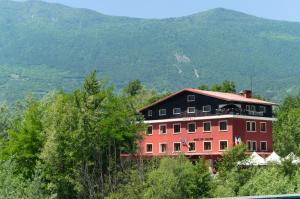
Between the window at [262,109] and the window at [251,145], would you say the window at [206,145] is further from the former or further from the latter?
the window at [262,109]

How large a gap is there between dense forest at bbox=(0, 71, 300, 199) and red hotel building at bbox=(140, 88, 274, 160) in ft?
72.9

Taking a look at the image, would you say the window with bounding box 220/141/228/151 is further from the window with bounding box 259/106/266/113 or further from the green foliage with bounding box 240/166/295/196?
the green foliage with bounding box 240/166/295/196

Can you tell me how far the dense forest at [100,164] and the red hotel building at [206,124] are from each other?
2222 centimetres

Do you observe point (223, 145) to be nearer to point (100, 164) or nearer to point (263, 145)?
point (263, 145)

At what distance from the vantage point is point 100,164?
61.5 m

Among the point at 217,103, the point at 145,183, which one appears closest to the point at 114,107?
the point at 145,183

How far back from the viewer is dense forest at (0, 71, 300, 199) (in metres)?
51.4

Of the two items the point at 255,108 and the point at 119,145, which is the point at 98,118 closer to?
the point at 119,145

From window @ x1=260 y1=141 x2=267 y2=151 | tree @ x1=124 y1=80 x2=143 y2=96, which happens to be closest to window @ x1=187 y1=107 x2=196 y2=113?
window @ x1=260 y1=141 x2=267 y2=151

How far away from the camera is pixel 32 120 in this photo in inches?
2776

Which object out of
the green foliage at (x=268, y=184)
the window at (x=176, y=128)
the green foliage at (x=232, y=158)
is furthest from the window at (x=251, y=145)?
the green foliage at (x=268, y=184)

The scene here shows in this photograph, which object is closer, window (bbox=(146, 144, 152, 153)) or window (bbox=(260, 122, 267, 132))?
window (bbox=(260, 122, 267, 132))

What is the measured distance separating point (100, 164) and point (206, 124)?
34.4 meters

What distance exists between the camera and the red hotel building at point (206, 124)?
9025 cm
